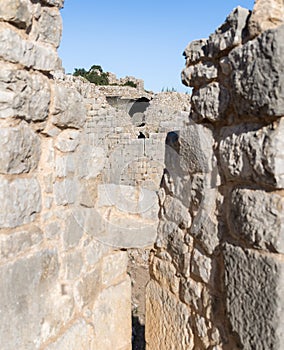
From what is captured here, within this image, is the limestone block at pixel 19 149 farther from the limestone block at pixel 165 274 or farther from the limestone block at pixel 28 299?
the limestone block at pixel 165 274

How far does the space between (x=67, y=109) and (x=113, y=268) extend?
116cm

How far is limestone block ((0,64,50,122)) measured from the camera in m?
1.86

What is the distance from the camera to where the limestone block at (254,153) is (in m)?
1.60

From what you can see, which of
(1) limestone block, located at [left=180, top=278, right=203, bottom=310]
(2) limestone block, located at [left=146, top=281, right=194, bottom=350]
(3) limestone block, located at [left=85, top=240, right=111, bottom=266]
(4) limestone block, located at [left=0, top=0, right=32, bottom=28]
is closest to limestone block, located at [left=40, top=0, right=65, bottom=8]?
(4) limestone block, located at [left=0, top=0, right=32, bottom=28]

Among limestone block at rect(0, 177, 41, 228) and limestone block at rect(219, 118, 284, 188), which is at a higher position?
limestone block at rect(219, 118, 284, 188)

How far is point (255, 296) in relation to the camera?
172 cm

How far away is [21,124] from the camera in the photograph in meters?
1.96

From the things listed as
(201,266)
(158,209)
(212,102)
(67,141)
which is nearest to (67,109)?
(67,141)

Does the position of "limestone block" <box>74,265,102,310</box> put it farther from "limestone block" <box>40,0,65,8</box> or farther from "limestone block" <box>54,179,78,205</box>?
"limestone block" <box>40,0,65,8</box>

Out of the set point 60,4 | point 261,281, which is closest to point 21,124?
point 60,4

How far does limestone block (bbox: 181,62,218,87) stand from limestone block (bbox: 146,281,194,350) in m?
1.28

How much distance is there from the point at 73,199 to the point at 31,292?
589 mm

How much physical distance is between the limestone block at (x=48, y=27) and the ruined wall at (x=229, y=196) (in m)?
0.72

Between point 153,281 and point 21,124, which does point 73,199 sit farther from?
point 153,281
